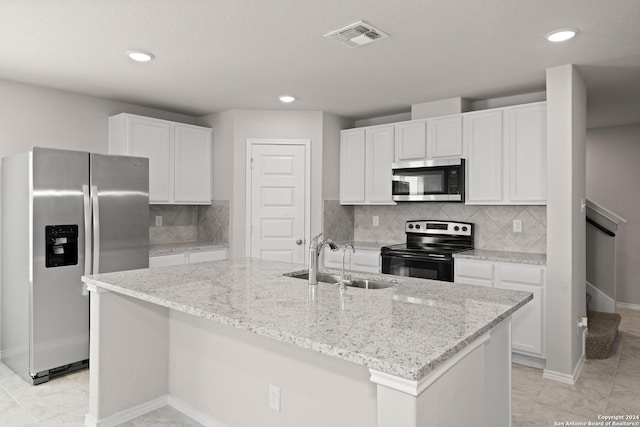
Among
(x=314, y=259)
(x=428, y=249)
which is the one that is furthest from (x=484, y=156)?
(x=314, y=259)

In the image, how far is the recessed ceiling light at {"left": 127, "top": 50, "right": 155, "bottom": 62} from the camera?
300cm

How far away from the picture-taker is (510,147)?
3.80 m

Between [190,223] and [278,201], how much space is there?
125 cm

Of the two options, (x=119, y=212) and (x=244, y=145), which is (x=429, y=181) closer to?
(x=244, y=145)

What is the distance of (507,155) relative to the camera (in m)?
3.82

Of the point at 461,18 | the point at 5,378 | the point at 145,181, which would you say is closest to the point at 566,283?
the point at 461,18

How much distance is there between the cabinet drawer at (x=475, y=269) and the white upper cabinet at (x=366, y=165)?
117 cm

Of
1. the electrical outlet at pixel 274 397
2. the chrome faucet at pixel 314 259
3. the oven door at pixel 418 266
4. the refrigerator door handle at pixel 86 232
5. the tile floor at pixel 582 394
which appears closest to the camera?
the electrical outlet at pixel 274 397

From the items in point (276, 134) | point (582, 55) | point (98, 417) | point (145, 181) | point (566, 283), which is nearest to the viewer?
point (98, 417)

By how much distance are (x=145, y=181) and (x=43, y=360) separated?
1623 mm

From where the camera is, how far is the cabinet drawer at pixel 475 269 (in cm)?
367

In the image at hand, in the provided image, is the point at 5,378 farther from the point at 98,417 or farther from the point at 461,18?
the point at 461,18

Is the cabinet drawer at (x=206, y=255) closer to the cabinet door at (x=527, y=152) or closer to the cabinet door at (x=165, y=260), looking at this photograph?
the cabinet door at (x=165, y=260)

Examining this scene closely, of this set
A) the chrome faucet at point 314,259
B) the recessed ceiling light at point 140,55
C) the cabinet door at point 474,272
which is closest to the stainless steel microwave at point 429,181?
the cabinet door at point 474,272
